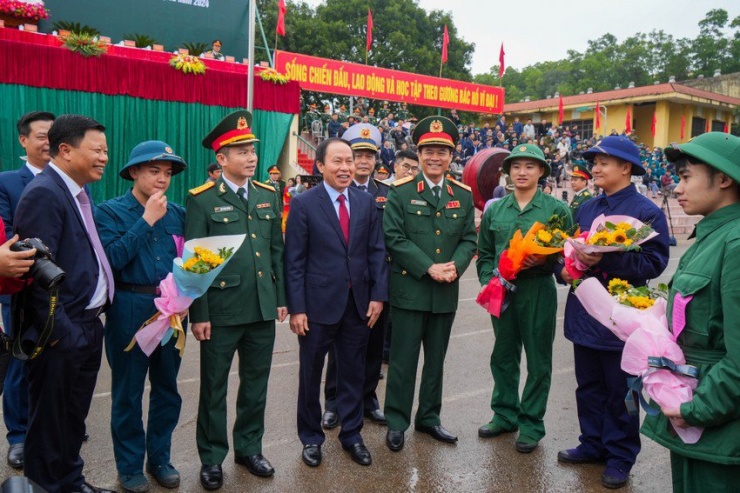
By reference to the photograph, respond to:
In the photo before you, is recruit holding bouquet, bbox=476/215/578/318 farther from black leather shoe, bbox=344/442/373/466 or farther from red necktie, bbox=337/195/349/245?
black leather shoe, bbox=344/442/373/466

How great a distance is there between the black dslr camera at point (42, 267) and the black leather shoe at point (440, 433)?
269 centimetres

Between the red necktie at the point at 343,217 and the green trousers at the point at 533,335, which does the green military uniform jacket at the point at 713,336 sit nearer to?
the green trousers at the point at 533,335

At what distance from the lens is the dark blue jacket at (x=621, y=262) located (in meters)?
3.57

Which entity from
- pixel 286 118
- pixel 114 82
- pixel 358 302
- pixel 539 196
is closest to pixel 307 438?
pixel 358 302

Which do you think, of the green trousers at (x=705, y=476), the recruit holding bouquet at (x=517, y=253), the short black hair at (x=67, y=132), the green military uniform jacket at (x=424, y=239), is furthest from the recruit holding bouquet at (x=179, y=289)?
the green trousers at (x=705, y=476)

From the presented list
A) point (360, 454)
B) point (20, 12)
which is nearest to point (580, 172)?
point (360, 454)

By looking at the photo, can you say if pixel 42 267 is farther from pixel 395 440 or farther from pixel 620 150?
pixel 620 150

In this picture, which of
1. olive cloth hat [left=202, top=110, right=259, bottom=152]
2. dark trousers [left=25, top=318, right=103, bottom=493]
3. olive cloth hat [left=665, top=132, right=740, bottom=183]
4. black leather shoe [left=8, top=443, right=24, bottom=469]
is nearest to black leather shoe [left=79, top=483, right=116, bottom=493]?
dark trousers [left=25, top=318, right=103, bottom=493]

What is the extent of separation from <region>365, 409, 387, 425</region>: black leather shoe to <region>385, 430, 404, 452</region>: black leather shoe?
1.43 ft

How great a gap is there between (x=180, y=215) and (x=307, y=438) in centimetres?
166

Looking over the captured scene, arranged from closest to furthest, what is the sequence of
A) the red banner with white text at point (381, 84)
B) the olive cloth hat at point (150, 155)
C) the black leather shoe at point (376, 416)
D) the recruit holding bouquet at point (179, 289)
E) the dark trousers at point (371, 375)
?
the recruit holding bouquet at point (179, 289)
the olive cloth hat at point (150, 155)
the black leather shoe at point (376, 416)
the dark trousers at point (371, 375)
the red banner with white text at point (381, 84)

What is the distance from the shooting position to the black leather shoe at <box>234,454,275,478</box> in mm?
3590

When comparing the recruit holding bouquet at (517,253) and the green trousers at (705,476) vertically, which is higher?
the recruit holding bouquet at (517,253)

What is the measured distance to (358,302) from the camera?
395 cm
